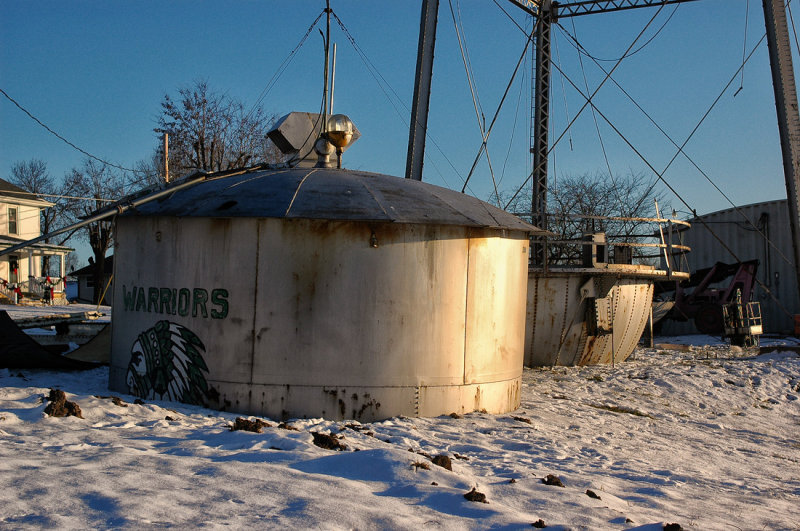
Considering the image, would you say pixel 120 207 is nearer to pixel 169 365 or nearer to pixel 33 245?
pixel 169 365

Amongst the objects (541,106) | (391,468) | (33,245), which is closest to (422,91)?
(541,106)

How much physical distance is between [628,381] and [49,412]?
34.8ft

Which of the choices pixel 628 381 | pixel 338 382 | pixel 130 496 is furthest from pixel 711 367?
pixel 130 496

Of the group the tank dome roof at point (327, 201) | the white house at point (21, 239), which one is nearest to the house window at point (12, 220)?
the white house at point (21, 239)

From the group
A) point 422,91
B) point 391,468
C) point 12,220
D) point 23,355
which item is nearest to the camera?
point 391,468

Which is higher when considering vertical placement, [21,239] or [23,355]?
[21,239]

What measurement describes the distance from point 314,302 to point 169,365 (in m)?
2.19

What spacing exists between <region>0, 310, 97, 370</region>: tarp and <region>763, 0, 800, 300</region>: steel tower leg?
16.9m

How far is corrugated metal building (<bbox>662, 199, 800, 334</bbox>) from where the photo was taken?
27.9m

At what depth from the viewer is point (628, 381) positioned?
1435cm

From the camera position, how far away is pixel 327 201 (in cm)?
923

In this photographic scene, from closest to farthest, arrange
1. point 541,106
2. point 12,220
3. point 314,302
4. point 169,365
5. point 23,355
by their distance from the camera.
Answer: point 314,302, point 169,365, point 23,355, point 541,106, point 12,220

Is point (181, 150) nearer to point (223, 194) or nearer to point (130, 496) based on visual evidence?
point (223, 194)

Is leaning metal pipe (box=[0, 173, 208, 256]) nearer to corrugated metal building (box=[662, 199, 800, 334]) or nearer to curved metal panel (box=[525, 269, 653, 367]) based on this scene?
curved metal panel (box=[525, 269, 653, 367])
